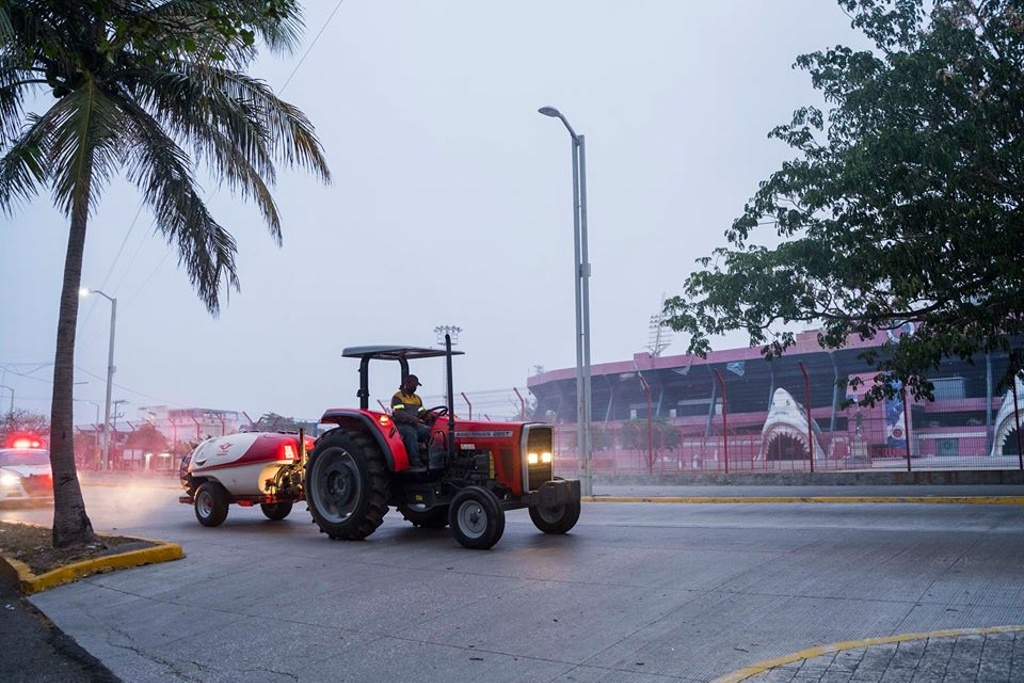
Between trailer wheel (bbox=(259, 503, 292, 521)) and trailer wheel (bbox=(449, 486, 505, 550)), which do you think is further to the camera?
trailer wheel (bbox=(259, 503, 292, 521))

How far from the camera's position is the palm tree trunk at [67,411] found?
10.5 metres

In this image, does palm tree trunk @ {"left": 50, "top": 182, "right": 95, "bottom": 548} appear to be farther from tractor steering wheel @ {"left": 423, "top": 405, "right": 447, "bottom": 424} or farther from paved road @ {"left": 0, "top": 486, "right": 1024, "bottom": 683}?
tractor steering wheel @ {"left": 423, "top": 405, "right": 447, "bottom": 424}

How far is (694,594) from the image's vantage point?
697 cm

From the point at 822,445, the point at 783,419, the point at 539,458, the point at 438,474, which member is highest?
the point at 783,419

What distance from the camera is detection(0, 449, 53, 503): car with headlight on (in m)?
18.8

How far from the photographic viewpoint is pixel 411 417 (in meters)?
11.0

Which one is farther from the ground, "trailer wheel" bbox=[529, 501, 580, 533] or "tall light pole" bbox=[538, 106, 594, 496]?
"tall light pole" bbox=[538, 106, 594, 496]

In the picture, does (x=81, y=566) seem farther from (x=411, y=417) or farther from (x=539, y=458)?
(x=539, y=458)

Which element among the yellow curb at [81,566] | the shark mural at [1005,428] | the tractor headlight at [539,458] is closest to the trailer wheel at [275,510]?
the yellow curb at [81,566]

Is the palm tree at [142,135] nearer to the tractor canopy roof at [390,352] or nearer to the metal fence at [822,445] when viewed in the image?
the tractor canopy roof at [390,352]

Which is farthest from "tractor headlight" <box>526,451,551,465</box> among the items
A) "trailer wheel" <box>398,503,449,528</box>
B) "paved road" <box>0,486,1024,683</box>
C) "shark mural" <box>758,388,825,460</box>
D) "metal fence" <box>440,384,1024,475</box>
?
"shark mural" <box>758,388,825,460</box>

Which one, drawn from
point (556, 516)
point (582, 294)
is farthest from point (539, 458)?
point (582, 294)

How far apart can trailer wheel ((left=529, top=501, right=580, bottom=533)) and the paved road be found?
177mm

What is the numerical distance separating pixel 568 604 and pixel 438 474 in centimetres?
404
